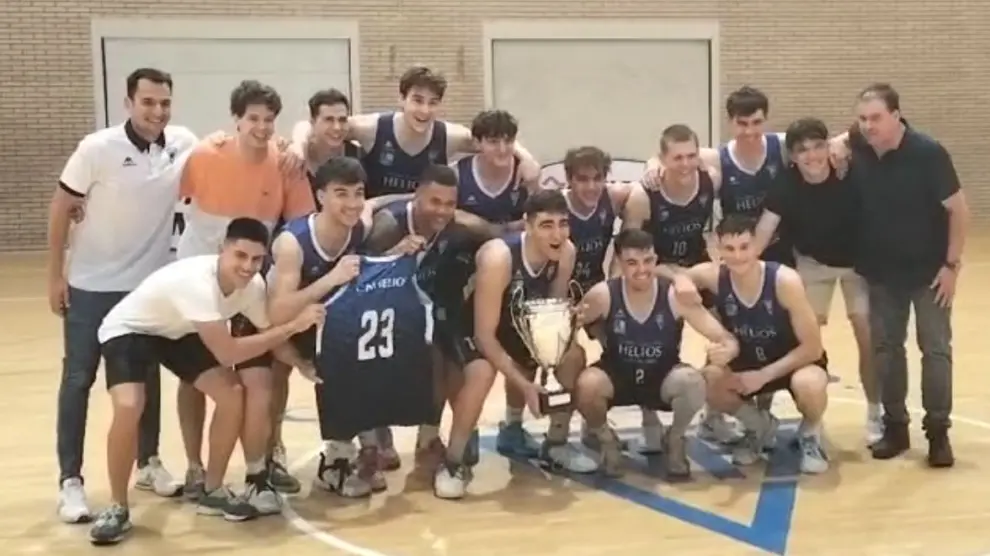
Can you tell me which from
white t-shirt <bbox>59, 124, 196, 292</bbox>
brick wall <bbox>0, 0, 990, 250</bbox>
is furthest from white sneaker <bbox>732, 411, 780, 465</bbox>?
brick wall <bbox>0, 0, 990, 250</bbox>

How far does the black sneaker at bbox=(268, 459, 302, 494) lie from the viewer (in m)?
4.59

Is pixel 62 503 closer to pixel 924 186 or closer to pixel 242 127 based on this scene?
pixel 242 127

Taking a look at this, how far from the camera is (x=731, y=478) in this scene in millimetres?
4680

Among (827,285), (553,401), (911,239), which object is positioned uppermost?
(911,239)

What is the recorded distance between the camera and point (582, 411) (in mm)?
4684

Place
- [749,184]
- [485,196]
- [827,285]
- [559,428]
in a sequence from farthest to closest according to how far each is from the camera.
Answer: [827,285] → [749,184] → [559,428] → [485,196]

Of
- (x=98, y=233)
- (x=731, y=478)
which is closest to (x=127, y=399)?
(x=98, y=233)

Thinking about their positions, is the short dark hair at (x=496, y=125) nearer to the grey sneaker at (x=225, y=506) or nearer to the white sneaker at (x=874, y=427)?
the grey sneaker at (x=225, y=506)

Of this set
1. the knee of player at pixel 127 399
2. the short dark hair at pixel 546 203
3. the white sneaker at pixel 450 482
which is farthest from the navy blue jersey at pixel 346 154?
the white sneaker at pixel 450 482

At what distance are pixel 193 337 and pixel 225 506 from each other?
0.64 metres

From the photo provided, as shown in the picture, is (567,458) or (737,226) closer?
(737,226)

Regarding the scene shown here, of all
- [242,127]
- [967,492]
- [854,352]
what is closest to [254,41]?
[854,352]

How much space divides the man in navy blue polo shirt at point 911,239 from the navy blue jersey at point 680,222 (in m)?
0.65

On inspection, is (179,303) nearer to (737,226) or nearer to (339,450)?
(339,450)
